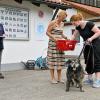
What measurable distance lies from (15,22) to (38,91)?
5.67 metres

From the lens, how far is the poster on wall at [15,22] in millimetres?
14355

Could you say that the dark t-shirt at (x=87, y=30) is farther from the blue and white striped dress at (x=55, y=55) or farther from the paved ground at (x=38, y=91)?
the paved ground at (x=38, y=91)

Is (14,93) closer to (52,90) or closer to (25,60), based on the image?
(52,90)

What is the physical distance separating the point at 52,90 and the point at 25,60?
18.5 ft

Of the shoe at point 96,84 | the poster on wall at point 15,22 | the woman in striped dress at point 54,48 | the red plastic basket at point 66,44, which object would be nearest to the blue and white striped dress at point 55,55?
A: the woman in striped dress at point 54,48

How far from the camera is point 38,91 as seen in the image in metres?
9.59

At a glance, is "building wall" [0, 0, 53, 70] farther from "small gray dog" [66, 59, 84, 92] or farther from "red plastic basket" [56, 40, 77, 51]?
"small gray dog" [66, 59, 84, 92]

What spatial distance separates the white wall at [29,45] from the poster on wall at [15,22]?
17cm

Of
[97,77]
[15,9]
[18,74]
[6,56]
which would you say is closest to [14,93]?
[97,77]

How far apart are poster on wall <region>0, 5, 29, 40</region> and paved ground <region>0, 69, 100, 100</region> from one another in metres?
3.10

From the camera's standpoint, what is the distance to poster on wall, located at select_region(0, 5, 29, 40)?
14.4 metres

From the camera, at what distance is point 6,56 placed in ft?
47.0

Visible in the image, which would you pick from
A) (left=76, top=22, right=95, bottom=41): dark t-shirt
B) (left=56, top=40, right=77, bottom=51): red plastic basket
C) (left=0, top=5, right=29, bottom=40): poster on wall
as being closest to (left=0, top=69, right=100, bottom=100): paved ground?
(left=56, top=40, right=77, bottom=51): red plastic basket

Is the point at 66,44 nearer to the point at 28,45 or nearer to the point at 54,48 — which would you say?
the point at 54,48
